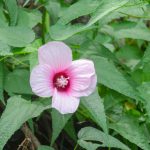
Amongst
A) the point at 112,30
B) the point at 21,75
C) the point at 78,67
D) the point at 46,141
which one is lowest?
the point at 46,141

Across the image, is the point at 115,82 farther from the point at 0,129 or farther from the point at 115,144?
the point at 0,129

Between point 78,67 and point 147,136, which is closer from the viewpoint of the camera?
point 78,67

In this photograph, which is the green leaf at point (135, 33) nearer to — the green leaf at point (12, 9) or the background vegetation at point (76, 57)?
the background vegetation at point (76, 57)

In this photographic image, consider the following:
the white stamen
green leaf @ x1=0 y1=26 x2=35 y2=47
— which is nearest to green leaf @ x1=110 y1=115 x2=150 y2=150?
the white stamen

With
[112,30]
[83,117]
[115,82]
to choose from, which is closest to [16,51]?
[115,82]

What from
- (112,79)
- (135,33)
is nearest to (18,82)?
(112,79)
